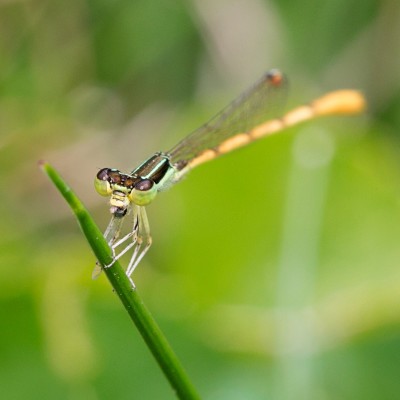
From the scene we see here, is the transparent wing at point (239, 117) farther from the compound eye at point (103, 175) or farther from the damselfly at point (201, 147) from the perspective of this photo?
the compound eye at point (103, 175)

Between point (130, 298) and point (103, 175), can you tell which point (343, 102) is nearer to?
point (103, 175)

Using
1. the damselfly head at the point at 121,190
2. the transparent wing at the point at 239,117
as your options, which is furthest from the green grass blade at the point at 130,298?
the transparent wing at the point at 239,117

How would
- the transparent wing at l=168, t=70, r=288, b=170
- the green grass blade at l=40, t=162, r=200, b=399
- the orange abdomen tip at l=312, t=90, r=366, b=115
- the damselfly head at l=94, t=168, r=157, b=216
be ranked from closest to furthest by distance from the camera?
the green grass blade at l=40, t=162, r=200, b=399, the damselfly head at l=94, t=168, r=157, b=216, the transparent wing at l=168, t=70, r=288, b=170, the orange abdomen tip at l=312, t=90, r=366, b=115

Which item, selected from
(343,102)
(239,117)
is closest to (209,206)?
(239,117)

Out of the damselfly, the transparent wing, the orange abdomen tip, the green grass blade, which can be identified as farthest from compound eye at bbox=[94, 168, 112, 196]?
the orange abdomen tip

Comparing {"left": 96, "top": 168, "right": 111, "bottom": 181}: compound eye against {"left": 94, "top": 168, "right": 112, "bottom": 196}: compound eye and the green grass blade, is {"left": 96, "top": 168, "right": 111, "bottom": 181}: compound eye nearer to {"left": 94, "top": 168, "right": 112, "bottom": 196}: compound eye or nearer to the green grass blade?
{"left": 94, "top": 168, "right": 112, "bottom": 196}: compound eye
